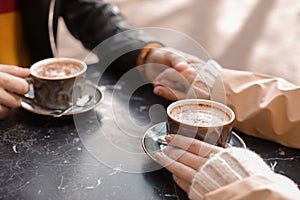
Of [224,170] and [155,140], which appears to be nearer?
[224,170]

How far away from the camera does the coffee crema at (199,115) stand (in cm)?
84

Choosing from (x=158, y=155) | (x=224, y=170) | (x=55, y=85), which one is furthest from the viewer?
(x=55, y=85)

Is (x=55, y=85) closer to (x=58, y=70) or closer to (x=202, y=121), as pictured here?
(x=58, y=70)

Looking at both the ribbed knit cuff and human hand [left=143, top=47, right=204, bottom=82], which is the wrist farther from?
the ribbed knit cuff

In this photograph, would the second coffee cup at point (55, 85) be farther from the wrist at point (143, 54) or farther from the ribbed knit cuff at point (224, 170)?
the ribbed knit cuff at point (224, 170)

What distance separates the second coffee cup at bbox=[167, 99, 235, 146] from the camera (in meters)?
0.81

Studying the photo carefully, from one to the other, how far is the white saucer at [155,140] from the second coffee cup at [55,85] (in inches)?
8.5

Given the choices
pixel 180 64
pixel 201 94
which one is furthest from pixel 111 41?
pixel 201 94

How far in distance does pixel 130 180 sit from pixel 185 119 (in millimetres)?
150

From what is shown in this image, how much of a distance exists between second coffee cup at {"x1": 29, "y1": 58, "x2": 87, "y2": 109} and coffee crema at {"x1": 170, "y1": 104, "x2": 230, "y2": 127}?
27 centimetres

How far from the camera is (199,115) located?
0.87m

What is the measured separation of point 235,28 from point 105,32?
75.3 inches

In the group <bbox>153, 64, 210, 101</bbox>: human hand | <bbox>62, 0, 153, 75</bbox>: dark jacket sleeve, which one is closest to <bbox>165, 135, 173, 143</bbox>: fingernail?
<bbox>153, 64, 210, 101</bbox>: human hand

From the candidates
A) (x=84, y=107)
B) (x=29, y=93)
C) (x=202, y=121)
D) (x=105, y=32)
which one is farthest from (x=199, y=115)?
(x=105, y=32)
